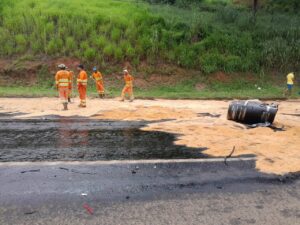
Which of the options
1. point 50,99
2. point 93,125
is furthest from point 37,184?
point 50,99

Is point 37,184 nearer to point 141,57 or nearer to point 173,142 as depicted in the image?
point 173,142

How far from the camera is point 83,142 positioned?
8.39m

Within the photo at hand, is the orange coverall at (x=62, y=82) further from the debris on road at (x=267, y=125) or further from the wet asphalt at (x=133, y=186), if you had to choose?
the debris on road at (x=267, y=125)

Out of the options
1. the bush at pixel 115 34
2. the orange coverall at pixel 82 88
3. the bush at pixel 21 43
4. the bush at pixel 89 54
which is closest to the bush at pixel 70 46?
the bush at pixel 89 54

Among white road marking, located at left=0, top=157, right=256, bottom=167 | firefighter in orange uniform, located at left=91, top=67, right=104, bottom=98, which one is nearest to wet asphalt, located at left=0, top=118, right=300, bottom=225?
white road marking, located at left=0, top=157, right=256, bottom=167

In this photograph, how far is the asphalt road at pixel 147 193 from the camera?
472cm

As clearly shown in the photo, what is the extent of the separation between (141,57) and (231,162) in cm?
1750

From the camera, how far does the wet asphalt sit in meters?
4.76

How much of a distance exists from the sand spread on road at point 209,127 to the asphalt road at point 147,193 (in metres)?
0.62

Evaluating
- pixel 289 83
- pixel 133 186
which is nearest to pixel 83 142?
pixel 133 186

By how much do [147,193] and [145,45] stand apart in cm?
1901

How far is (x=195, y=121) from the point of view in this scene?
35.9 ft

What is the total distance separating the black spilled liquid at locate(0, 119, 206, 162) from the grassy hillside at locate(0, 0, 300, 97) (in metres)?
10.5

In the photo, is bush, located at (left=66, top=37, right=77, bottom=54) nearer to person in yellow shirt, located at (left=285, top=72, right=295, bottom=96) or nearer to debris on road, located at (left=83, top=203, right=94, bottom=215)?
person in yellow shirt, located at (left=285, top=72, right=295, bottom=96)
